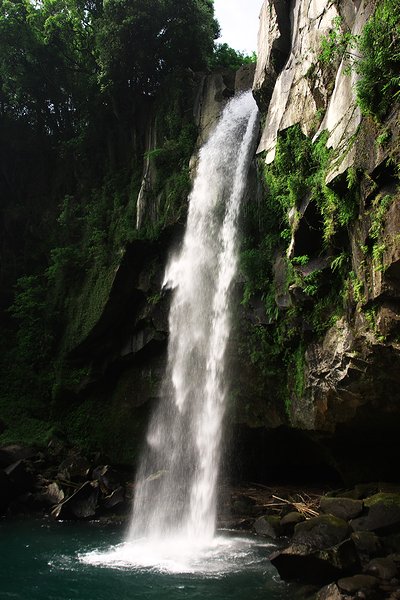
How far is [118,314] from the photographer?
16.0 meters

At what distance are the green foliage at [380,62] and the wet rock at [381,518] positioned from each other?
6.25m

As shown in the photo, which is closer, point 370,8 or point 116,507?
point 370,8

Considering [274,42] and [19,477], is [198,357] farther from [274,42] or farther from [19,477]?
[274,42]

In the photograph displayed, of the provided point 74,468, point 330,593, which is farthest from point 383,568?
point 74,468

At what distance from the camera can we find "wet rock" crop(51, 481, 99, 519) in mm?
12375

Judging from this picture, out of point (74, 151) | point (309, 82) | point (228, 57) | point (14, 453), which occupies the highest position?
point (228, 57)

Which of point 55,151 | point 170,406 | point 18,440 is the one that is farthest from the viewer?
point 55,151

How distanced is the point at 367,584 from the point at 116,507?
787 cm

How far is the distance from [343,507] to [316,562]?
1.88 metres

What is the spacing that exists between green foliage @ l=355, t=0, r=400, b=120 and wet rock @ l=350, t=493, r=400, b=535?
6.25m

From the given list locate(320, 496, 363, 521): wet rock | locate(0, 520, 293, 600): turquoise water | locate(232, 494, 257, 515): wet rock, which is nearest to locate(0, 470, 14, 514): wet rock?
locate(0, 520, 293, 600): turquoise water

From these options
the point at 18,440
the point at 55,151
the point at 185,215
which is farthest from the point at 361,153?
the point at 55,151

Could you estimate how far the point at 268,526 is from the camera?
1016cm

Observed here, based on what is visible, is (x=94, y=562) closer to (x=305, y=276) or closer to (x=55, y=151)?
(x=305, y=276)
